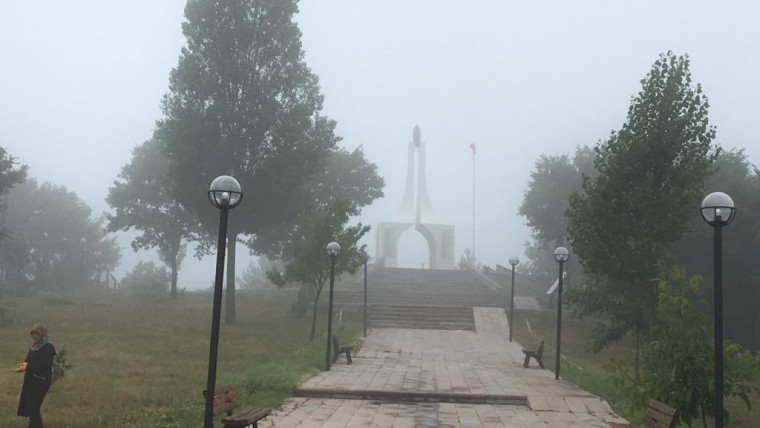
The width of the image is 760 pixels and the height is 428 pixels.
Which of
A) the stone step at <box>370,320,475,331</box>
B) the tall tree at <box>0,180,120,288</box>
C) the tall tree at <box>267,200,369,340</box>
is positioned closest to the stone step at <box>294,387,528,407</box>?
the tall tree at <box>267,200,369,340</box>

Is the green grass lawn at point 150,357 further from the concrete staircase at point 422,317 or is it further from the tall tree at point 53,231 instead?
the tall tree at point 53,231

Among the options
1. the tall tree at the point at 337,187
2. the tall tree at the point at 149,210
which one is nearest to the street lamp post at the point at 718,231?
the tall tree at the point at 337,187

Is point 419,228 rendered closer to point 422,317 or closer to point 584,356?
point 422,317

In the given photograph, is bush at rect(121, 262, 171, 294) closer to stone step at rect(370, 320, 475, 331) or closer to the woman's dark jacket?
stone step at rect(370, 320, 475, 331)

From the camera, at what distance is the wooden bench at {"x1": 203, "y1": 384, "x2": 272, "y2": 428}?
769 cm

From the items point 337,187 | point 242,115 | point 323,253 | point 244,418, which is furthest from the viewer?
point 337,187

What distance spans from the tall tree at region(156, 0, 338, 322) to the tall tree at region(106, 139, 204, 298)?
1190 cm

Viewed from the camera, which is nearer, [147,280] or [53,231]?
[147,280]

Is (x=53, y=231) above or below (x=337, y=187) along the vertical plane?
below

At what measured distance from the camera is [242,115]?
26.4 m

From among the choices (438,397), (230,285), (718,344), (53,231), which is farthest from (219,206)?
(53,231)

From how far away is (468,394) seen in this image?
1268 centimetres

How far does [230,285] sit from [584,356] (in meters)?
13.3

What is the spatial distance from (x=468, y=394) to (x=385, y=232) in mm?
48143
